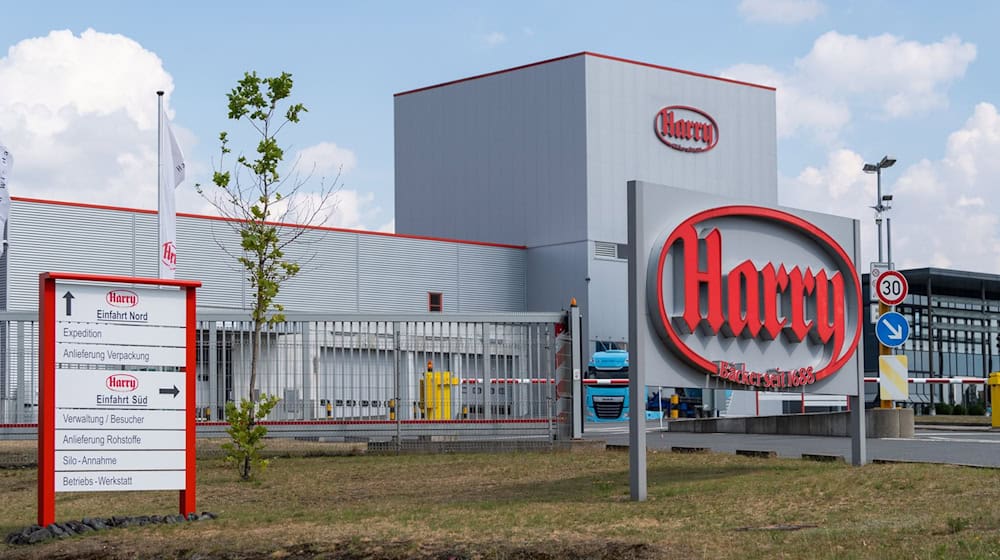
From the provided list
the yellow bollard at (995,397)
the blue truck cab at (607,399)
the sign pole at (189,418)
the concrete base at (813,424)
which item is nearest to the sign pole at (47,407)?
the sign pole at (189,418)

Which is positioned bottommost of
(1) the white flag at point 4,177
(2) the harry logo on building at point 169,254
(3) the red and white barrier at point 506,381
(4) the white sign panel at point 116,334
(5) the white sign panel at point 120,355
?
(3) the red and white barrier at point 506,381

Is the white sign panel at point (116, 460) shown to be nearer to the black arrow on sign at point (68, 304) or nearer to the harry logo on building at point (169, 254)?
the black arrow on sign at point (68, 304)

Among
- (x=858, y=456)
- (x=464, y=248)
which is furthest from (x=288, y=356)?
(x=464, y=248)

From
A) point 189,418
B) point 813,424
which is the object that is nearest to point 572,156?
point 813,424

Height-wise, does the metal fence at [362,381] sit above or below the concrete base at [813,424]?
above

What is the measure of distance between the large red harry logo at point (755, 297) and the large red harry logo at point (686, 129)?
40.2 meters

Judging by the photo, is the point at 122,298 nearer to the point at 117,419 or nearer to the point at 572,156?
the point at 117,419

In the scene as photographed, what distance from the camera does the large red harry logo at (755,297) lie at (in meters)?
14.6

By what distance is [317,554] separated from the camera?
10406 mm

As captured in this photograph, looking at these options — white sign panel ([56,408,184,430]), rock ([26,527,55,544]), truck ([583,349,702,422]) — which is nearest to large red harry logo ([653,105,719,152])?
truck ([583,349,702,422])

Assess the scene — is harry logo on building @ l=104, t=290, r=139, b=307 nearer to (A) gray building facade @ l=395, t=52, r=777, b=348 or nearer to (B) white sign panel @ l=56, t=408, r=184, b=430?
(B) white sign panel @ l=56, t=408, r=184, b=430

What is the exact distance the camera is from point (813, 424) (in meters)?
26.3

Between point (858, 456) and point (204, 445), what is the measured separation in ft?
34.6

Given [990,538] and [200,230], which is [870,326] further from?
[990,538]
